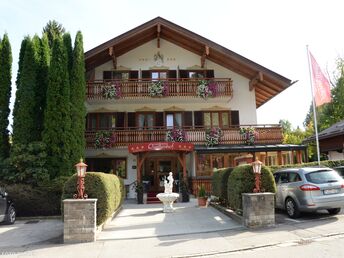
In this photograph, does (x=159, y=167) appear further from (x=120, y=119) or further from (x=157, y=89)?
(x=157, y=89)

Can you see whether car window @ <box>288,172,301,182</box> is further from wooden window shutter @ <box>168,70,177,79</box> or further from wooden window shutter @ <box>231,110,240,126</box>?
wooden window shutter @ <box>168,70,177,79</box>

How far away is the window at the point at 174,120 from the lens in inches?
950

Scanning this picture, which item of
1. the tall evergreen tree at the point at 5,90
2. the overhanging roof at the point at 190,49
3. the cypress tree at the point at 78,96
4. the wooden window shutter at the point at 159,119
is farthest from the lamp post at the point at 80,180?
the wooden window shutter at the point at 159,119

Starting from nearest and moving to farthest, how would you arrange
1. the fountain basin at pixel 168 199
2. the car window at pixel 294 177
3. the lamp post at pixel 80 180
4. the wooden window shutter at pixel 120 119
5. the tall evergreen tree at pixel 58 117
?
the lamp post at pixel 80 180, the car window at pixel 294 177, the fountain basin at pixel 168 199, the tall evergreen tree at pixel 58 117, the wooden window shutter at pixel 120 119

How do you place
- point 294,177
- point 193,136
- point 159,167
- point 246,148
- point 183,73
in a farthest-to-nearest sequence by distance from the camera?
point 183,73, point 159,167, point 193,136, point 246,148, point 294,177

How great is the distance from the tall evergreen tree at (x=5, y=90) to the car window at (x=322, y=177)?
13.4 metres

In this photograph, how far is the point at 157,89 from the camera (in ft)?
74.3

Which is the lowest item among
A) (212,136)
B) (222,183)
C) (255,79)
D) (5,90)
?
(222,183)

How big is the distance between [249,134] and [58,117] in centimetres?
1171

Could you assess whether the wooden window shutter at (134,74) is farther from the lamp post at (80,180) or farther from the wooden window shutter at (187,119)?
the lamp post at (80,180)

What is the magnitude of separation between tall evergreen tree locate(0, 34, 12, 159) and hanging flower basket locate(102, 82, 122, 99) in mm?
6099

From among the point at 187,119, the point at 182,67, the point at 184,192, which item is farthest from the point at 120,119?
the point at 184,192

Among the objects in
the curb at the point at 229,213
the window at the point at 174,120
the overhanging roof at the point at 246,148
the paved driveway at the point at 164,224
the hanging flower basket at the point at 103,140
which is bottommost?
the paved driveway at the point at 164,224

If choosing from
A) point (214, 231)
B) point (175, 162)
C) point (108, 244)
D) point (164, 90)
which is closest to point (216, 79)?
point (164, 90)
